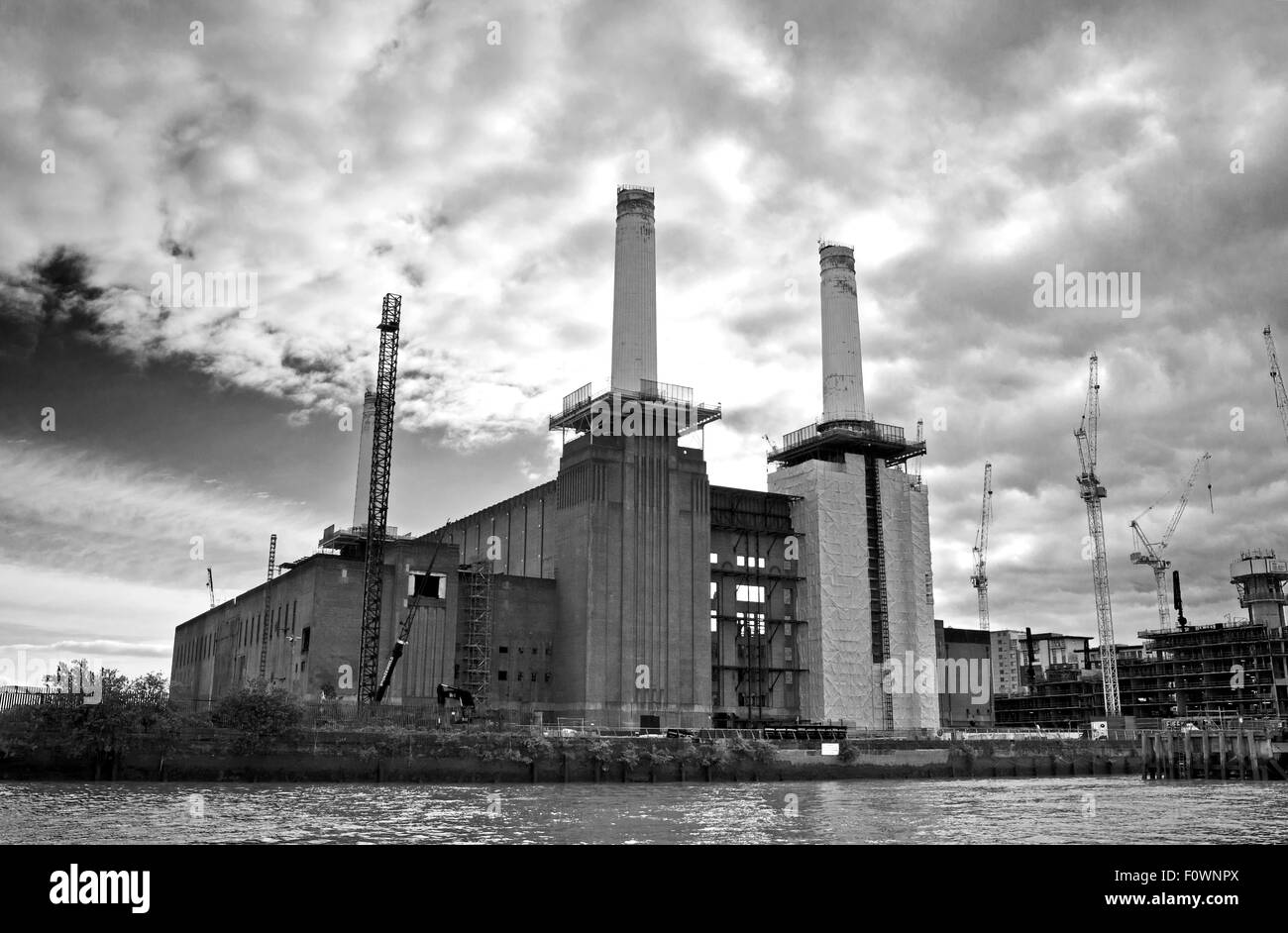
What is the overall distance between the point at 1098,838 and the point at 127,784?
4601cm

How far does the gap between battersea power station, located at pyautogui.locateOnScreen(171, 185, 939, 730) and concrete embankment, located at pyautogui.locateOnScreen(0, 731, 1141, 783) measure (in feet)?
38.5

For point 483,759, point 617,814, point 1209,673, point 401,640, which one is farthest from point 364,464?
point 1209,673

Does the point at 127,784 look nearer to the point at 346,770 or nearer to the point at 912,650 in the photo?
the point at 346,770

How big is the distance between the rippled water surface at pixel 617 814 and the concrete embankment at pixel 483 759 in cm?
266

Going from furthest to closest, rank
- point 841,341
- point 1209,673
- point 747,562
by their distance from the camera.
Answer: point 1209,673
point 841,341
point 747,562

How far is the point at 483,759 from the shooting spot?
6731 centimetres

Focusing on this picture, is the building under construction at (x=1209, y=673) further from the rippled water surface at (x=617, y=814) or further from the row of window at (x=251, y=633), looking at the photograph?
the row of window at (x=251, y=633)

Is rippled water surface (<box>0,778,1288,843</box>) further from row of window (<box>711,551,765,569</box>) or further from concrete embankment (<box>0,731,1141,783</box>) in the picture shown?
row of window (<box>711,551,765,569</box>)

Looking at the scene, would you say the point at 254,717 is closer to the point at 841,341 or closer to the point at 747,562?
the point at 747,562

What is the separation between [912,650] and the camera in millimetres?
111062

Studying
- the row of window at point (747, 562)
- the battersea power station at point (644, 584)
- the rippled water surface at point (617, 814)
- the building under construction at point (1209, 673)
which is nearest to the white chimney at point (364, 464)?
the battersea power station at point (644, 584)

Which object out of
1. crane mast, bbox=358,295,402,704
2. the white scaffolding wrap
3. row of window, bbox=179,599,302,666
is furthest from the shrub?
the white scaffolding wrap

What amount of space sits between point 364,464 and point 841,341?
179ft
